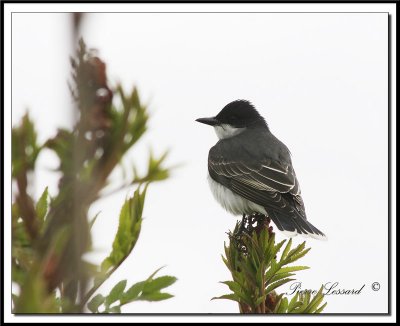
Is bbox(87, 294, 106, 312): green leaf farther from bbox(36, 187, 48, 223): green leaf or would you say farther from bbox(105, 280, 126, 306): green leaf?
bbox(36, 187, 48, 223): green leaf

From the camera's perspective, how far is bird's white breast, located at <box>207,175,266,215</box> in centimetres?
559

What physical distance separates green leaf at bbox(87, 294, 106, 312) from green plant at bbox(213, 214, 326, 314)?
0.96 metres

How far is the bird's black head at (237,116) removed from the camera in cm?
689

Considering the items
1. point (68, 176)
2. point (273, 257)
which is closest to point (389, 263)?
point (273, 257)

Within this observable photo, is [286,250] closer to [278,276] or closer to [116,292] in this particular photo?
[278,276]

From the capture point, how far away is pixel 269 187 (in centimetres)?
542

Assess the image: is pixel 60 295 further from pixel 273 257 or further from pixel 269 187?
pixel 269 187

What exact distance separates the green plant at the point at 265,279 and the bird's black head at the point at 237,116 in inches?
176

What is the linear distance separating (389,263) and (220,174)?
9.75 feet

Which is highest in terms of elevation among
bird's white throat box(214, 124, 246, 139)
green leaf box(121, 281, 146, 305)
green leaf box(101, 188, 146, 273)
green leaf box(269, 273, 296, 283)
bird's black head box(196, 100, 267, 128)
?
bird's black head box(196, 100, 267, 128)

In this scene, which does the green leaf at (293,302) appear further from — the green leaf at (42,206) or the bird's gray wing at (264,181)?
the bird's gray wing at (264,181)

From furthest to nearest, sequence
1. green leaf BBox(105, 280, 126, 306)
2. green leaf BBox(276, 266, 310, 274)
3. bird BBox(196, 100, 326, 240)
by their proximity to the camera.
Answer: bird BBox(196, 100, 326, 240) → green leaf BBox(276, 266, 310, 274) → green leaf BBox(105, 280, 126, 306)

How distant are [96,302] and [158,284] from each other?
0.19 m

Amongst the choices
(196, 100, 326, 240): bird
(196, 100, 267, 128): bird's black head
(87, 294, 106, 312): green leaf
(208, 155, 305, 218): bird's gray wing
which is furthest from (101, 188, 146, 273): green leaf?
(196, 100, 267, 128): bird's black head
